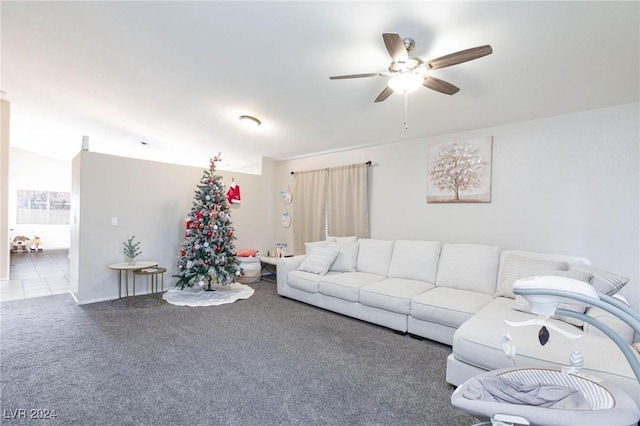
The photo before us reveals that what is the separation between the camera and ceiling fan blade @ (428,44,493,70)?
180cm

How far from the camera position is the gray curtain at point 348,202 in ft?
16.0

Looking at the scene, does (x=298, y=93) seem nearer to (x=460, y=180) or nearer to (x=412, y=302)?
(x=460, y=180)

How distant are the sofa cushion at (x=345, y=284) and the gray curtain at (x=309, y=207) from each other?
5.45 ft

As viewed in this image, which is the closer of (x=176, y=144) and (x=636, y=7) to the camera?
(x=636, y=7)

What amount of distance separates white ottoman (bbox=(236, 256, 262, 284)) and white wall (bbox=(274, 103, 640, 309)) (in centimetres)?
290

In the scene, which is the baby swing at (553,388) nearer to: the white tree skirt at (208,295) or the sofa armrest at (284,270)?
the sofa armrest at (284,270)

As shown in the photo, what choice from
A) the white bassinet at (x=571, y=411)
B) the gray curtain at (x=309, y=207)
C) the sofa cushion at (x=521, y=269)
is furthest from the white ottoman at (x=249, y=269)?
the white bassinet at (x=571, y=411)

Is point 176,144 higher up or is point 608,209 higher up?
point 176,144

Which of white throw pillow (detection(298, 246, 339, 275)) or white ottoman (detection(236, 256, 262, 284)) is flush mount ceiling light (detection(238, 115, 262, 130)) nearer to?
white throw pillow (detection(298, 246, 339, 275))

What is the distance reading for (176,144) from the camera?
6.14 metres

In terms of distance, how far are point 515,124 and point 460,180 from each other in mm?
888

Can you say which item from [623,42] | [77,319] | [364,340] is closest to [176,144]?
[77,319]

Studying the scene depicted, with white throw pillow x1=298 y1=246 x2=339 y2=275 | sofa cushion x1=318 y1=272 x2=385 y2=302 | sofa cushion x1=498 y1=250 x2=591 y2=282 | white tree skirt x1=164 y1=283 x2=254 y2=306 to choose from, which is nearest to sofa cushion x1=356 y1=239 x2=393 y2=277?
sofa cushion x1=318 y1=272 x2=385 y2=302

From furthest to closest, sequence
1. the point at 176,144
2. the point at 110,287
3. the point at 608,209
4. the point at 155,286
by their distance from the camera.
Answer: the point at 176,144
the point at 155,286
the point at 110,287
the point at 608,209
